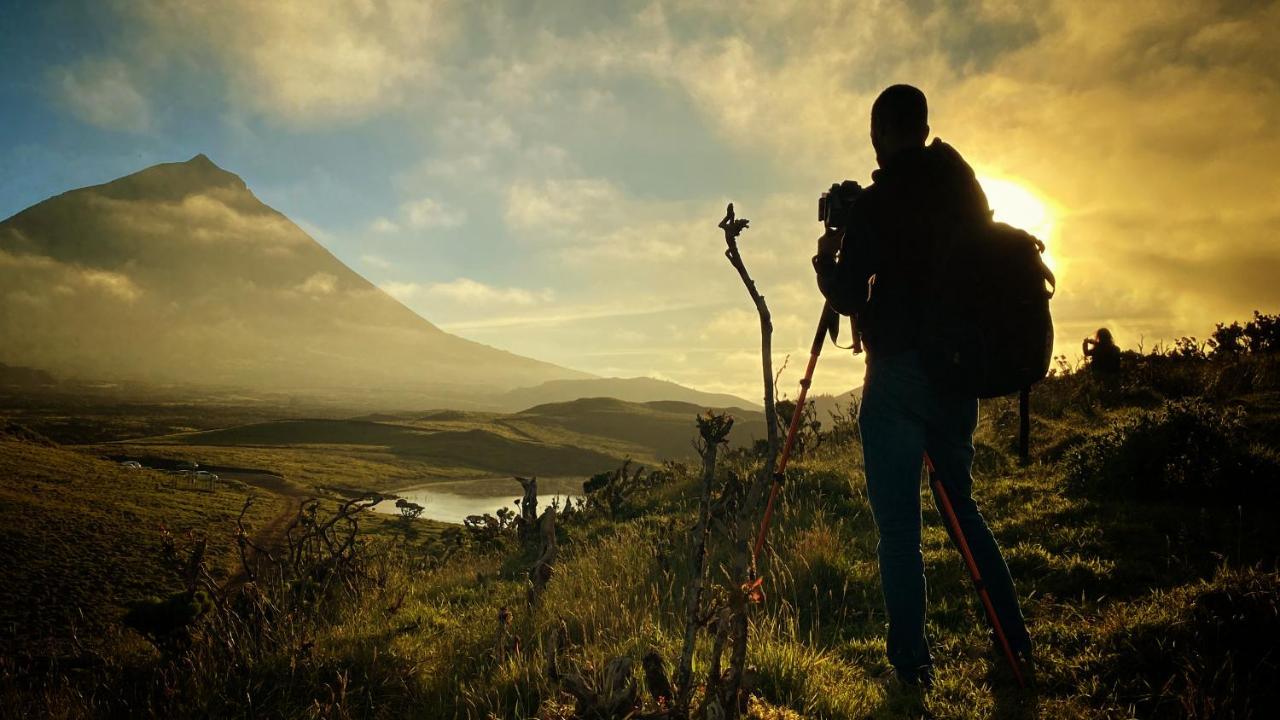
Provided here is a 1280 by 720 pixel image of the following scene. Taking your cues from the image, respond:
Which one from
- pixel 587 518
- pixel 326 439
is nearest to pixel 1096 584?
pixel 587 518

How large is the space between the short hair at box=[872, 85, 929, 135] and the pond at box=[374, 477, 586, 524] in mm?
48988

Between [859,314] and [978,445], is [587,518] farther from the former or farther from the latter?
[859,314]

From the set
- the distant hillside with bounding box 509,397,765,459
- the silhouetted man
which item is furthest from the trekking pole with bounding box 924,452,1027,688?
the distant hillside with bounding box 509,397,765,459

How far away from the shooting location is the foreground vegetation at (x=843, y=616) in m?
3.19

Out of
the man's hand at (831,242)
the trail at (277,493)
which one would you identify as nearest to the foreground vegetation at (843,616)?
the man's hand at (831,242)

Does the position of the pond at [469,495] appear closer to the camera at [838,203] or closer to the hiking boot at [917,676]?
the hiking boot at [917,676]

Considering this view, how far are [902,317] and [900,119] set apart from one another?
40.4 inches

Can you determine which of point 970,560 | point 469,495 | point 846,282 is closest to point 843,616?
point 970,560

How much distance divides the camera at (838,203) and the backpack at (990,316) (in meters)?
0.60

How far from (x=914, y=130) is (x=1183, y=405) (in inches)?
286

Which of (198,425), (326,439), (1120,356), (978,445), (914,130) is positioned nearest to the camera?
(914,130)

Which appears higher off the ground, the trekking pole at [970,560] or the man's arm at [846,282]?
the man's arm at [846,282]

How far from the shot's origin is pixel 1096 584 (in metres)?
4.79

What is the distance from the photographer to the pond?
179 feet
